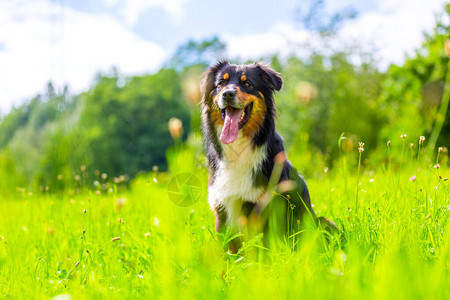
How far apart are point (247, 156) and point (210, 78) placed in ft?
3.60

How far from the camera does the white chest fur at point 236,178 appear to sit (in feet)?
10.8

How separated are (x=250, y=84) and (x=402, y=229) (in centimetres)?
197

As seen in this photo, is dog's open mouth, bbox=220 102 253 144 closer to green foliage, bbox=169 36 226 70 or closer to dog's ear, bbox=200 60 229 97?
dog's ear, bbox=200 60 229 97

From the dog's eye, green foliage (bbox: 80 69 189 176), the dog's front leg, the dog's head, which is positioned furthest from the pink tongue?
green foliage (bbox: 80 69 189 176)

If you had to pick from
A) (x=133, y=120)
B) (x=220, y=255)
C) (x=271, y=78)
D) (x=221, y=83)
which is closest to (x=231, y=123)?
(x=221, y=83)

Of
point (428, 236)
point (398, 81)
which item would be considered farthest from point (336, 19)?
point (428, 236)

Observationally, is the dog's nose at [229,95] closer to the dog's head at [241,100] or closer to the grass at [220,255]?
the dog's head at [241,100]

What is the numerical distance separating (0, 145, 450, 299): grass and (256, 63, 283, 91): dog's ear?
1184mm

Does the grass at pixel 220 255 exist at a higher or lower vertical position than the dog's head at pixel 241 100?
lower

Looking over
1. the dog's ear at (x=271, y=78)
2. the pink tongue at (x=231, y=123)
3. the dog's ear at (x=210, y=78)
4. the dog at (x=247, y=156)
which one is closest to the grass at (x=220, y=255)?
the dog at (x=247, y=156)

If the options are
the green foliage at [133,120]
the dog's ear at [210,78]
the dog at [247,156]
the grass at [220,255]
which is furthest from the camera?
the green foliage at [133,120]

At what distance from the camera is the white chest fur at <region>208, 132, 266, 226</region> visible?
3299mm

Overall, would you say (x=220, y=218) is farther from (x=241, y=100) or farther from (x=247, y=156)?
(x=241, y=100)

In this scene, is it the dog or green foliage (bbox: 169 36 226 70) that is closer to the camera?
the dog
